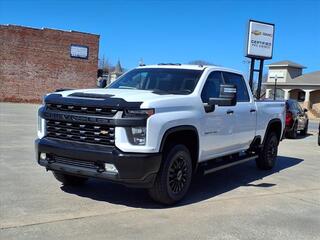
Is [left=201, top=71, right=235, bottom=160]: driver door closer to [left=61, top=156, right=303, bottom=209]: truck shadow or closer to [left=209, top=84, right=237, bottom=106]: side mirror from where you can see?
[left=209, top=84, right=237, bottom=106]: side mirror

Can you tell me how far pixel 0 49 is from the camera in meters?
35.1

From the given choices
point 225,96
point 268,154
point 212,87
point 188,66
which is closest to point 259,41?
point 268,154

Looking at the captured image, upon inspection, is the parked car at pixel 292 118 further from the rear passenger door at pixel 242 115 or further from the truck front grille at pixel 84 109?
the truck front grille at pixel 84 109

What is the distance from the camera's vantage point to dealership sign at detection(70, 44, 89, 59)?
1513 inches

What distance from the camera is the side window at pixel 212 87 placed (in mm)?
7673

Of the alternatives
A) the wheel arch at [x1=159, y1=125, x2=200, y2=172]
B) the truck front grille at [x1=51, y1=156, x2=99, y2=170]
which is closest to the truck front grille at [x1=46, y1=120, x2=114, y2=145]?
the truck front grille at [x1=51, y1=156, x2=99, y2=170]

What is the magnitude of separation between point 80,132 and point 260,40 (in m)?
24.1

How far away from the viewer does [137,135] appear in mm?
6262

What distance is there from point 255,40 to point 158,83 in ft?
72.3

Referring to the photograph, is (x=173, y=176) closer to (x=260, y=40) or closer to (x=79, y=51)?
(x=260, y=40)

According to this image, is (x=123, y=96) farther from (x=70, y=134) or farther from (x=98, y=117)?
(x=70, y=134)

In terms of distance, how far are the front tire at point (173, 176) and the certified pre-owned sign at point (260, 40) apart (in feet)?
73.1

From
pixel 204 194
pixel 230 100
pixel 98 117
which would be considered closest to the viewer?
pixel 98 117

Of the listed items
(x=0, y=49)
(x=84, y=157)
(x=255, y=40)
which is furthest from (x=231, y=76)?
(x=0, y=49)
